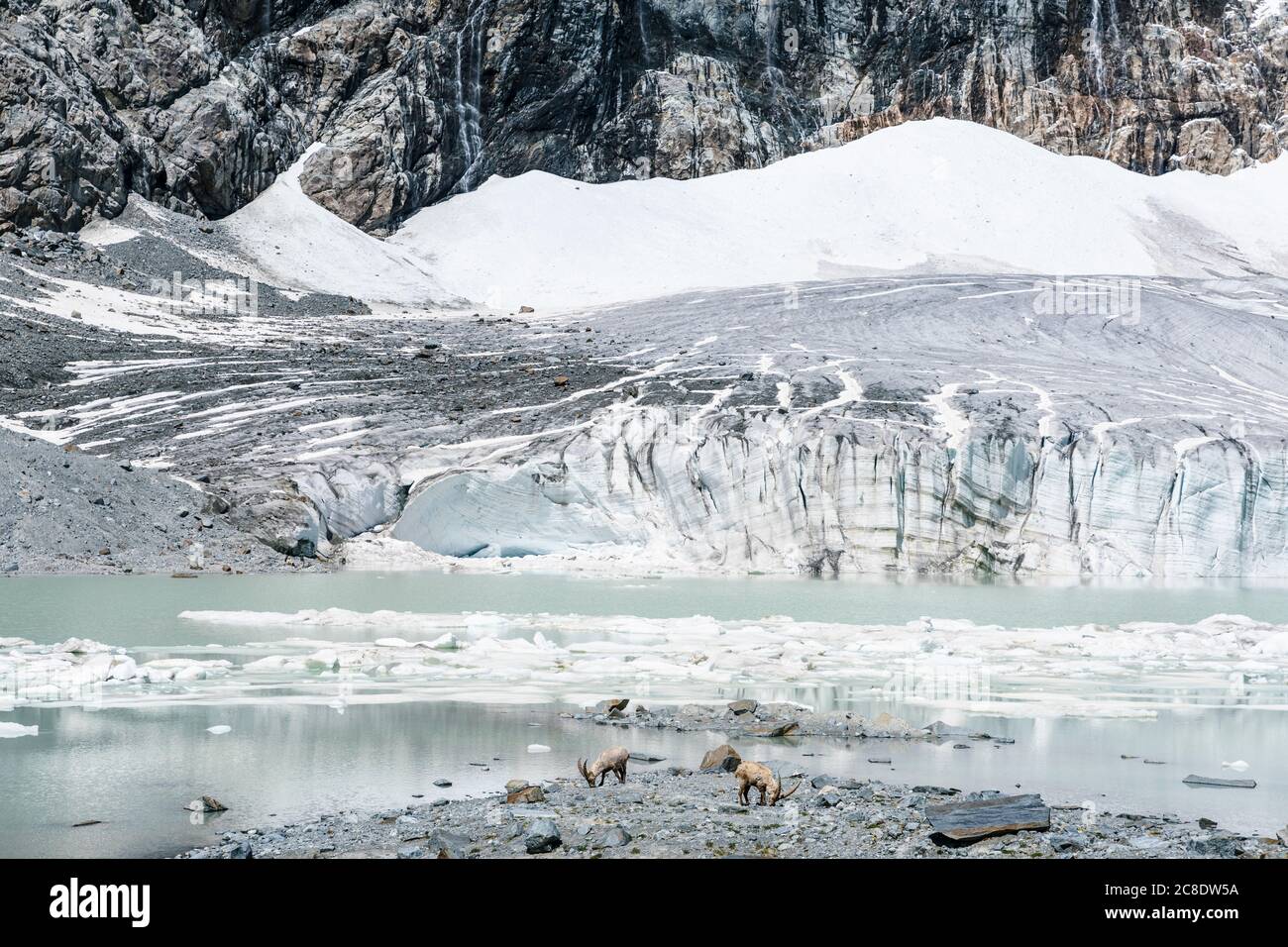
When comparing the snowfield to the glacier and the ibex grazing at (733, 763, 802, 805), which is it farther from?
the ibex grazing at (733, 763, 802, 805)

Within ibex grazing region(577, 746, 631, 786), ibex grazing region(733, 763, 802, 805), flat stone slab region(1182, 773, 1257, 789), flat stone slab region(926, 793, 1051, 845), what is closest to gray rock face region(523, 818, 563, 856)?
ibex grazing region(733, 763, 802, 805)

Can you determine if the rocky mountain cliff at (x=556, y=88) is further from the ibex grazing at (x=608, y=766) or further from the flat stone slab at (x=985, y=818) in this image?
the flat stone slab at (x=985, y=818)

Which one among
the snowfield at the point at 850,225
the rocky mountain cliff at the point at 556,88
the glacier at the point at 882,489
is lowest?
the glacier at the point at 882,489

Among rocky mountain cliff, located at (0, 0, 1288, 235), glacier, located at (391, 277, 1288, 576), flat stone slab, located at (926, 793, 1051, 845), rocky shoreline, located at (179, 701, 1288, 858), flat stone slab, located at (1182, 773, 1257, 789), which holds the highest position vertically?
rocky mountain cliff, located at (0, 0, 1288, 235)

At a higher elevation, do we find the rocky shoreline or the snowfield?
the snowfield

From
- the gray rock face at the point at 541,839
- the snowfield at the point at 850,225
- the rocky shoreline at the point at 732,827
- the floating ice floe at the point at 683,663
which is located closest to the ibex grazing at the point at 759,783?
→ the rocky shoreline at the point at 732,827

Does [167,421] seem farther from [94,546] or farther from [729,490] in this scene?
[729,490]
